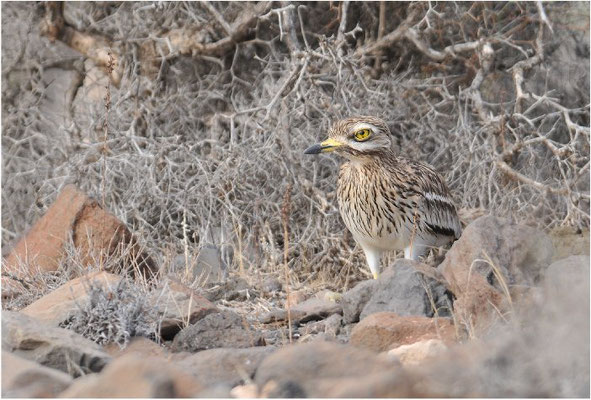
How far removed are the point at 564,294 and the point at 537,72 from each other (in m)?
5.54

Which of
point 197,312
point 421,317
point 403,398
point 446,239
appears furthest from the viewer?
point 446,239

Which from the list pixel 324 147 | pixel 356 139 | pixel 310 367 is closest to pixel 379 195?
pixel 356 139

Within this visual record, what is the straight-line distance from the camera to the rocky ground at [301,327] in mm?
2863

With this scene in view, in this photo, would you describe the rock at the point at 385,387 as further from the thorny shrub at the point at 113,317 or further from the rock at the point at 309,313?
the rock at the point at 309,313

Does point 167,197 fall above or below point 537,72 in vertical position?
below

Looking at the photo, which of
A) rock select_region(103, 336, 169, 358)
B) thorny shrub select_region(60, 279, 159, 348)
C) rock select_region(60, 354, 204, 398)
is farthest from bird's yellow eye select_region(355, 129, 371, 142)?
rock select_region(60, 354, 204, 398)

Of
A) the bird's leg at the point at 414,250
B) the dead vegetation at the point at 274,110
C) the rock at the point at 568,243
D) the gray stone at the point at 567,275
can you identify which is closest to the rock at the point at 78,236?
the dead vegetation at the point at 274,110

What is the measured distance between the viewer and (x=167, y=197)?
7.71m

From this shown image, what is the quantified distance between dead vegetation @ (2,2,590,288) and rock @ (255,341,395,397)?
3489 mm

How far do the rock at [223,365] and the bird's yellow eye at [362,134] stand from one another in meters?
2.50

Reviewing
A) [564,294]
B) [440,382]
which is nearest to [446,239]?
[564,294]

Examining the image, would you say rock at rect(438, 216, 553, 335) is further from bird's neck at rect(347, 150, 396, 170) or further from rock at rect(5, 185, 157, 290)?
rock at rect(5, 185, 157, 290)

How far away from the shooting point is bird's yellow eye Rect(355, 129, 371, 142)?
6.19 m

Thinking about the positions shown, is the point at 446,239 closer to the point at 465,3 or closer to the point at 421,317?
the point at 421,317
